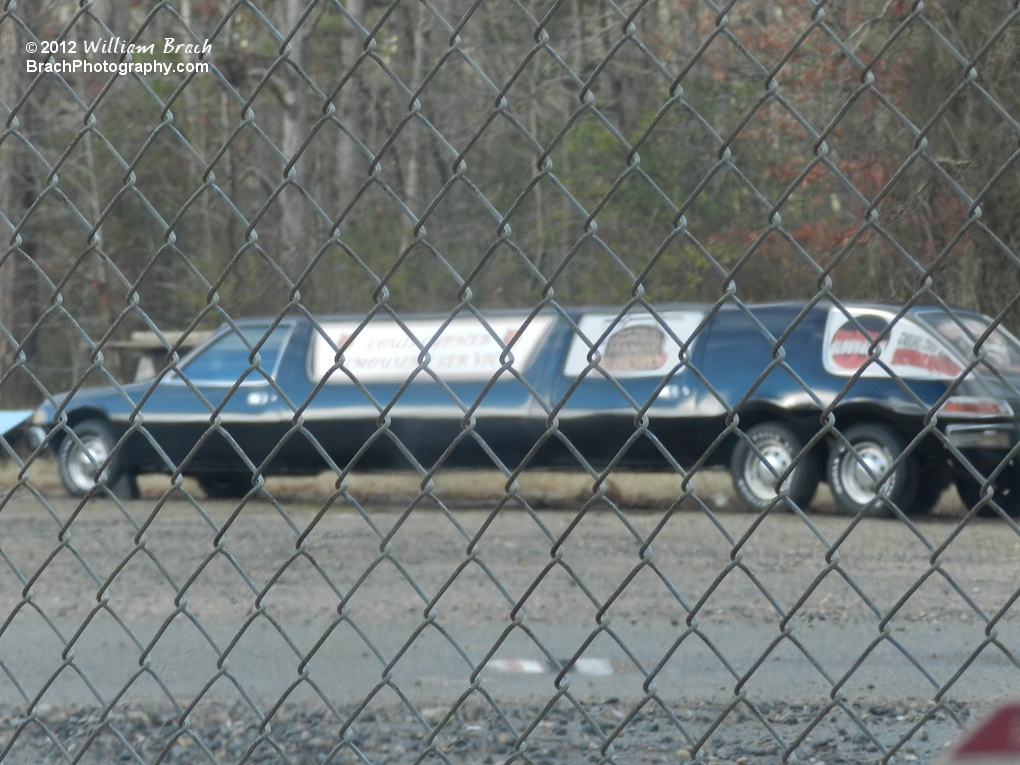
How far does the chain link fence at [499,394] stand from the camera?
7.18 ft

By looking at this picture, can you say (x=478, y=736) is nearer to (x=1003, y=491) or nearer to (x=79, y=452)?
(x=1003, y=491)

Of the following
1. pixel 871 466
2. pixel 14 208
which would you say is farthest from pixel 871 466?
pixel 14 208

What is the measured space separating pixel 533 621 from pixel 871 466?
348 cm

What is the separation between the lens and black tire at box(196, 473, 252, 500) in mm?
10906

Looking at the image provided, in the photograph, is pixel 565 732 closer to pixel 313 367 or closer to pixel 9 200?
Answer: pixel 313 367

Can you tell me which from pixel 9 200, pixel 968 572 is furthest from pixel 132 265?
pixel 968 572

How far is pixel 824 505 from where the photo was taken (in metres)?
9.87

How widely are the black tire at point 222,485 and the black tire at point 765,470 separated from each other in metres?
4.15

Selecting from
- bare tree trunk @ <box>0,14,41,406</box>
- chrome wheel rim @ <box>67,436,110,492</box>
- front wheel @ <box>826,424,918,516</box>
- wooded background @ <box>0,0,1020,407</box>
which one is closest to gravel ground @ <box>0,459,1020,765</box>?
front wheel @ <box>826,424,918,516</box>

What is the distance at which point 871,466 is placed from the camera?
27.3 feet

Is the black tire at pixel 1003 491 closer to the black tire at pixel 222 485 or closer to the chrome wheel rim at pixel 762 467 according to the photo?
the chrome wheel rim at pixel 762 467

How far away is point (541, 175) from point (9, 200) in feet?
41.7

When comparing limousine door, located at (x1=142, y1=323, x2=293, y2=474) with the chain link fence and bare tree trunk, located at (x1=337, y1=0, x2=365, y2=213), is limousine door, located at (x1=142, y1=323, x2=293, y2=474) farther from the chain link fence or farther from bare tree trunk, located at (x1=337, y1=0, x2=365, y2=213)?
bare tree trunk, located at (x1=337, y1=0, x2=365, y2=213)

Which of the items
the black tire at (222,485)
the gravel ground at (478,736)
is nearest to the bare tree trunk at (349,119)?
the black tire at (222,485)
